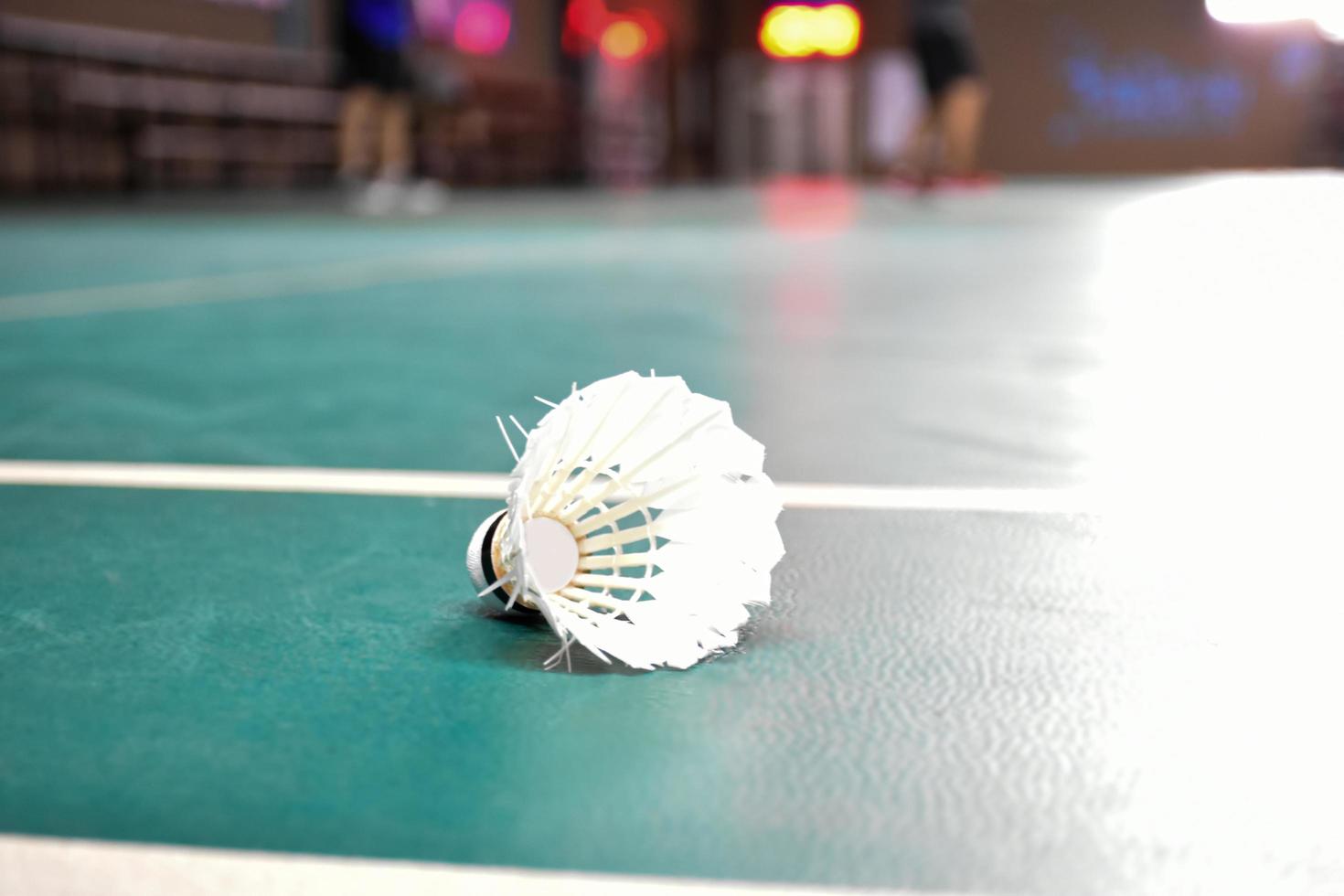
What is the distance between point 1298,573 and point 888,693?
439 millimetres

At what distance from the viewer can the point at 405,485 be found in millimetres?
1441

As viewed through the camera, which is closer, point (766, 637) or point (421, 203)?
point (766, 637)

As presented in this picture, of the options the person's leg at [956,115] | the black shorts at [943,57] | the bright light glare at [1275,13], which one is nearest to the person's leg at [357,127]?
the black shorts at [943,57]

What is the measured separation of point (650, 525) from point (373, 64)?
28.1 feet

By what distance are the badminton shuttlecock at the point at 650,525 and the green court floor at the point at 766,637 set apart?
0.03 m

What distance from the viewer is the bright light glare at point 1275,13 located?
21.6 m

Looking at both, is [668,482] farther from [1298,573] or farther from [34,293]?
[34,293]

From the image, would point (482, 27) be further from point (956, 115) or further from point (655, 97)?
point (956, 115)

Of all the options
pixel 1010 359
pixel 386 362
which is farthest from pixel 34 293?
pixel 1010 359

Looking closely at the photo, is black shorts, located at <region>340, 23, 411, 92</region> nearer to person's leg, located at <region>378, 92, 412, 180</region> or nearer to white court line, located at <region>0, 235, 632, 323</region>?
person's leg, located at <region>378, 92, 412, 180</region>

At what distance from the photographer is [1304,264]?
4.52 meters

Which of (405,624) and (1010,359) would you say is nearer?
(405,624)

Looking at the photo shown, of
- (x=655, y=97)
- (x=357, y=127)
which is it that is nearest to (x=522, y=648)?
(x=357, y=127)

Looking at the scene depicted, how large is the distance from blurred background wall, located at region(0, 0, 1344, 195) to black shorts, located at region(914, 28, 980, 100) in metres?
3.81
